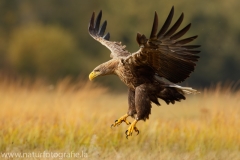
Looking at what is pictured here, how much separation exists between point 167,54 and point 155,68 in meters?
0.31

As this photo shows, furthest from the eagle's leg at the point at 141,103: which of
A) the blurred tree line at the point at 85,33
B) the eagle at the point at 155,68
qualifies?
the blurred tree line at the point at 85,33

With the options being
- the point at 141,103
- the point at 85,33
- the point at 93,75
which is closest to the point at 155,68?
the point at 141,103

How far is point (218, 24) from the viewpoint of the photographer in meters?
30.6

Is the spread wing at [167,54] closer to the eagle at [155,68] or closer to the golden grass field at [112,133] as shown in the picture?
the eagle at [155,68]

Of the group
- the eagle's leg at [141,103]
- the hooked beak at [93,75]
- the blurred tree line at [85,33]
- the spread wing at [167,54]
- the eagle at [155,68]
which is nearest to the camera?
the spread wing at [167,54]

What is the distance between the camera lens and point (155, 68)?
27.7ft

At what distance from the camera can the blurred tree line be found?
28.7 m

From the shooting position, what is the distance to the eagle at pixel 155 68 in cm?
805

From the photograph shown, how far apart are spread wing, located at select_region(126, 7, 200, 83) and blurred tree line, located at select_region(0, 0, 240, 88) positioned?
62.0 feet

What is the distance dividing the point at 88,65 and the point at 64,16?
3.57 metres

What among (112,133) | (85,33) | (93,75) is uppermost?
(85,33)

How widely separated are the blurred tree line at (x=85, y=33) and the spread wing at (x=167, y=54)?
18.9m

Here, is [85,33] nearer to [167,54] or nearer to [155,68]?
[155,68]

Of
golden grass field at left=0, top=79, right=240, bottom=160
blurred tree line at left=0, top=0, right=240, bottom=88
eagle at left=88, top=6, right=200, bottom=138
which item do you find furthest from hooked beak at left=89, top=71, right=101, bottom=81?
blurred tree line at left=0, top=0, right=240, bottom=88
